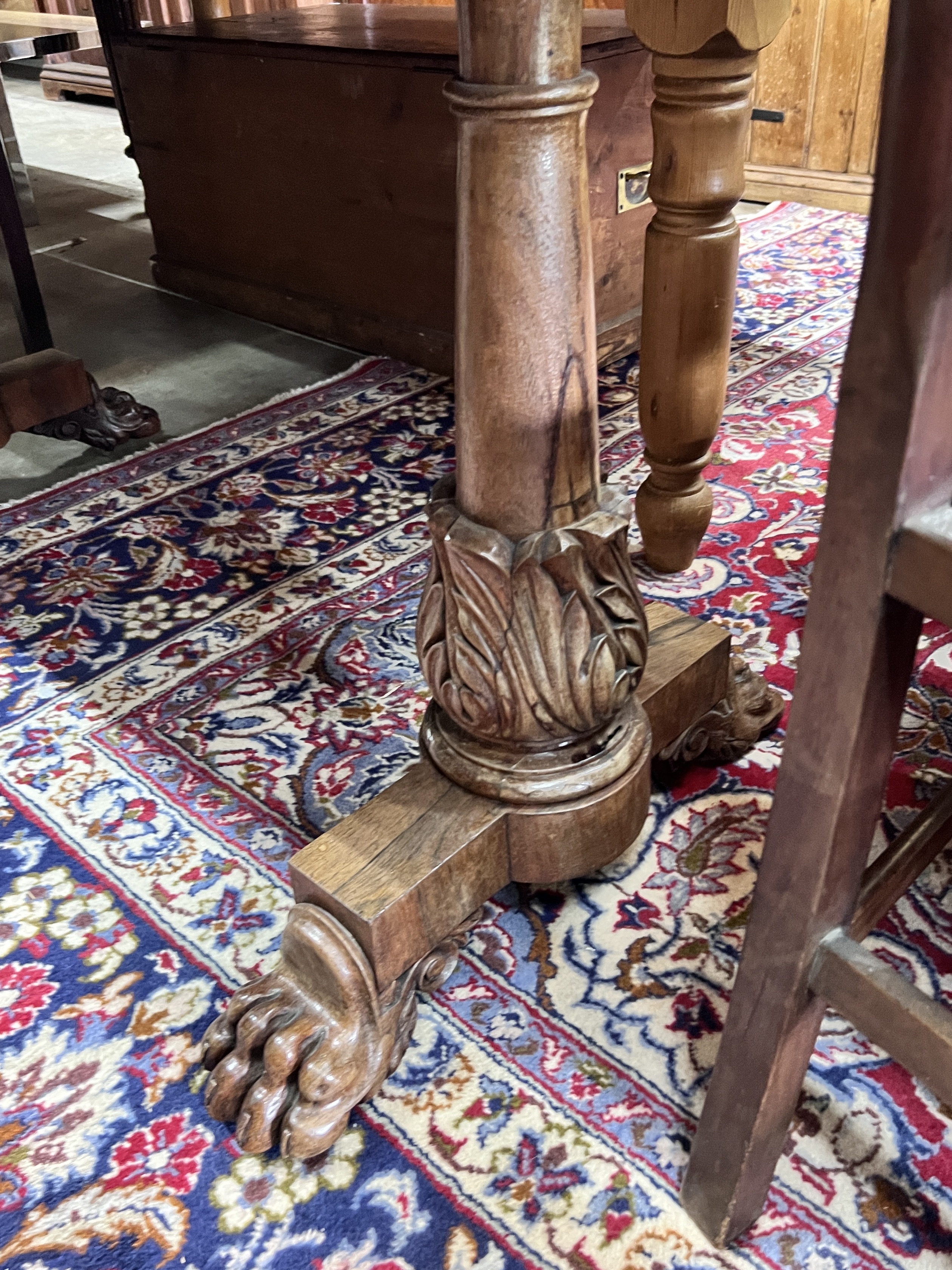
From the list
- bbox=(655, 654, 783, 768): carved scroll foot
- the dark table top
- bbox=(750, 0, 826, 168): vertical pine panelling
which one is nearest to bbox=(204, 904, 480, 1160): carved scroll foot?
bbox=(655, 654, 783, 768): carved scroll foot

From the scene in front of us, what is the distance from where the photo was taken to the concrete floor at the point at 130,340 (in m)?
2.04

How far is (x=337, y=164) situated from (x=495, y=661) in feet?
5.49

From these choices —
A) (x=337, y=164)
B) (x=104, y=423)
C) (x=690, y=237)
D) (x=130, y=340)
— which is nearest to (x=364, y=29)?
(x=337, y=164)

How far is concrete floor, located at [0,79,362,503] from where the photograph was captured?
6.70 ft

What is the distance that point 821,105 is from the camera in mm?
3213

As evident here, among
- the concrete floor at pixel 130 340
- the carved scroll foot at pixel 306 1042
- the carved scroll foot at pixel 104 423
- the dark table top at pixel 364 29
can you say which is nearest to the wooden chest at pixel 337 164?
the dark table top at pixel 364 29

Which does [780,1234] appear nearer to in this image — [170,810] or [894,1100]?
[894,1100]

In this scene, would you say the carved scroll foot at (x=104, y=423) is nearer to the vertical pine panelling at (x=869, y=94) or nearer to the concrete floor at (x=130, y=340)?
the concrete floor at (x=130, y=340)

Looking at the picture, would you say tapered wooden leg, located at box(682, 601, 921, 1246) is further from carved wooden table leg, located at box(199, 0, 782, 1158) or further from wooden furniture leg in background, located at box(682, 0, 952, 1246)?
carved wooden table leg, located at box(199, 0, 782, 1158)

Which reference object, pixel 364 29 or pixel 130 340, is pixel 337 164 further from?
pixel 130 340

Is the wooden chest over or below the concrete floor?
over

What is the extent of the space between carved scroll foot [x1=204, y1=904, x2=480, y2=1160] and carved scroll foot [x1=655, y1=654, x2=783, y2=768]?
0.42m

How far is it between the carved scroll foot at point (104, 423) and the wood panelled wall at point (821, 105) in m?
2.20

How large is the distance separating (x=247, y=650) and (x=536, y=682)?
0.67 metres
